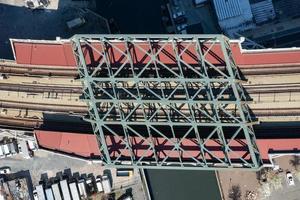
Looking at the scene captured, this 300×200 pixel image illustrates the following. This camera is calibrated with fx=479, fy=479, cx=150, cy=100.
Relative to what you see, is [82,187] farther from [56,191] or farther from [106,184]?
[56,191]

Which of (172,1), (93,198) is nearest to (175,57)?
(172,1)

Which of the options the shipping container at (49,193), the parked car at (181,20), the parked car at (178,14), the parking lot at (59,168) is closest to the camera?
the shipping container at (49,193)

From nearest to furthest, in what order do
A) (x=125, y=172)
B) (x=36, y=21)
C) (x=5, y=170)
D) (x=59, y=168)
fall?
1. (x=125, y=172)
2. (x=59, y=168)
3. (x=5, y=170)
4. (x=36, y=21)

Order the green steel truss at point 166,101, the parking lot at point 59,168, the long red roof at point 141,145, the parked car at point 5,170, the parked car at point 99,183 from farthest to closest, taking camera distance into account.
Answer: the parked car at point 5,170, the parking lot at point 59,168, the parked car at point 99,183, the green steel truss at point 166,101, the long red roof at point 141,145

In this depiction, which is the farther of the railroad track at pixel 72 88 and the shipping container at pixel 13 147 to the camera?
the shipping container at pixel 13 147

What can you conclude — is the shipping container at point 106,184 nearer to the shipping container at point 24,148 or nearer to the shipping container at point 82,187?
the shipping container at point 82,187

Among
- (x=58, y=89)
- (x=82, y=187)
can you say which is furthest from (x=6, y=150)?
(x=58, y=89)

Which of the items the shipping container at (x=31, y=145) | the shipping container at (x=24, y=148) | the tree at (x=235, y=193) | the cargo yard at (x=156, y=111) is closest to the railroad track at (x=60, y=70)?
the cargo yard at (x=156, y=111)

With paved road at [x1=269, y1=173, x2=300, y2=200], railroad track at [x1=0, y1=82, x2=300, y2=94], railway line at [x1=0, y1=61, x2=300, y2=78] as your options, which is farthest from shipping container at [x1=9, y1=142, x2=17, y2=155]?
paved road at [x1=269, y1=173, x2=300, y2=200]
